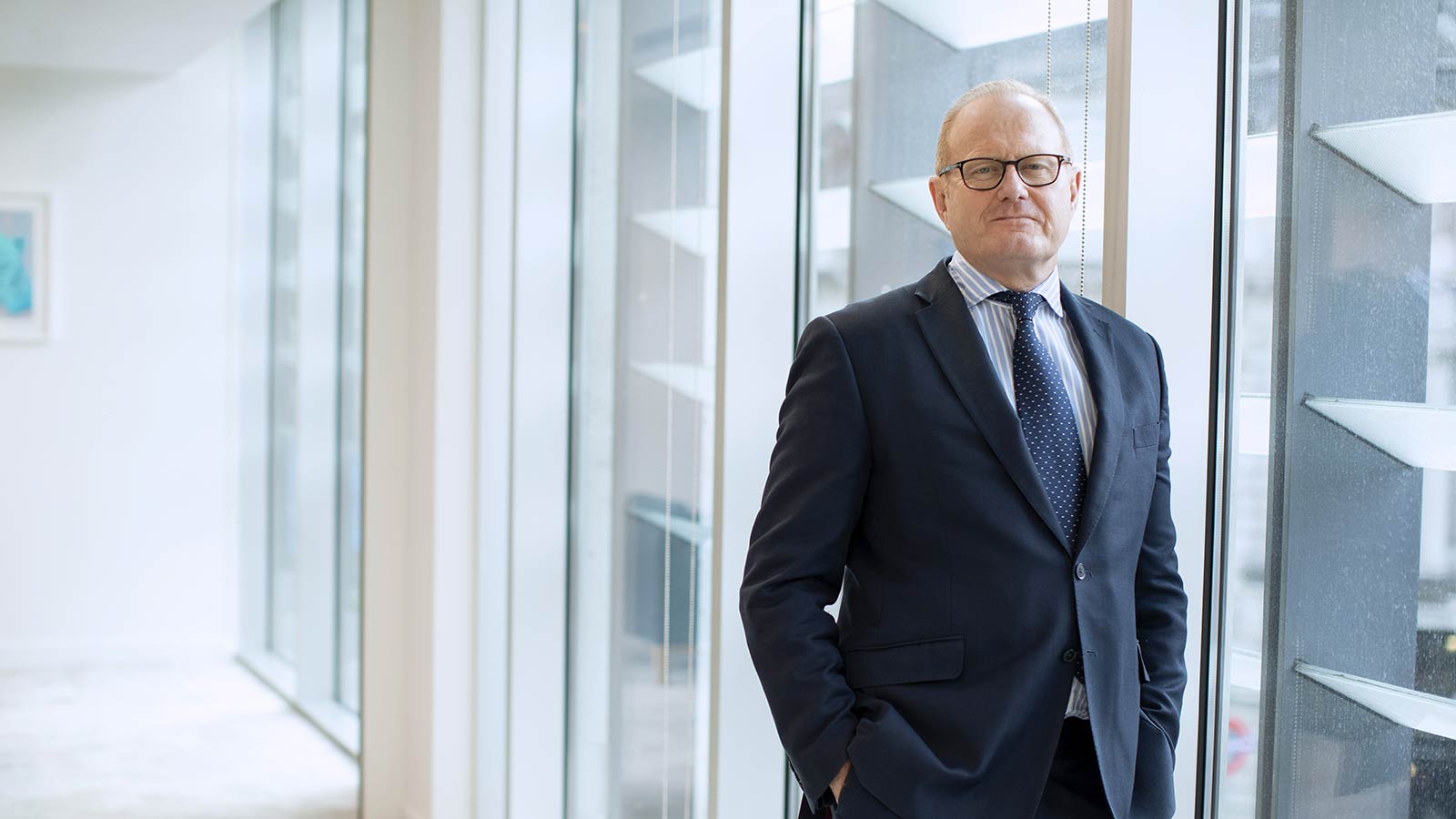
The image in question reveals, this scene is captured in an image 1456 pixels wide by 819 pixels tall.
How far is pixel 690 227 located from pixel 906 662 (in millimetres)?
1793

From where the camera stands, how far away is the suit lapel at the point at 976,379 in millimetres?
1516

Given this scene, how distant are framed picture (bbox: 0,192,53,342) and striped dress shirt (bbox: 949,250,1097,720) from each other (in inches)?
250

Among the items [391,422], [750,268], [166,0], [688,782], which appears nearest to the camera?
[750,268]

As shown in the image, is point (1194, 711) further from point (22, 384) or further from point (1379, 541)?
point (22, 384)

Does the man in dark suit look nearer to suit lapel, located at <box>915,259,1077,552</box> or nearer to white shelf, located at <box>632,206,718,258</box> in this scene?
suit lapel, located at <box>915,259,1077,552</box>

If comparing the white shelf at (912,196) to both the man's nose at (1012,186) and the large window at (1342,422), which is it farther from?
the man's nose at (1012,186)

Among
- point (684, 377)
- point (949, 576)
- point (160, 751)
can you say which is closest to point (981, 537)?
point (949, 576)

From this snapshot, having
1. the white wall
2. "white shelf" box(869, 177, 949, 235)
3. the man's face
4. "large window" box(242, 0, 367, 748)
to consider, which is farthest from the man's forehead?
the white wall

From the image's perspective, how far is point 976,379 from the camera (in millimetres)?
1559

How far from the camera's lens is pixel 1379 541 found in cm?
170

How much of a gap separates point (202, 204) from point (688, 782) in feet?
16.9

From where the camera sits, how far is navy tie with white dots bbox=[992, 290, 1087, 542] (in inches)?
61.8

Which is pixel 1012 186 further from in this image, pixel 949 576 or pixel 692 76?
pixel 692 76

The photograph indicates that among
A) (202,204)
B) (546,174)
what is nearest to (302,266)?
(202,204)
